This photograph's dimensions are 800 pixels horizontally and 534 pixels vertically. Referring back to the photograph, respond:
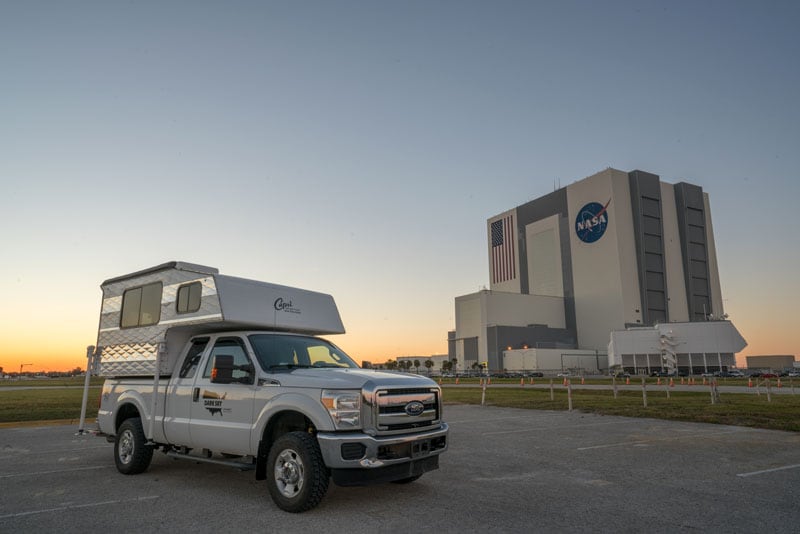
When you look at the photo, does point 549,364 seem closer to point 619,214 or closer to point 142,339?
point 619,214

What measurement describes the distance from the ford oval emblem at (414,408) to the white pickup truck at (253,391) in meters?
0.01

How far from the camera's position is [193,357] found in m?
8.07

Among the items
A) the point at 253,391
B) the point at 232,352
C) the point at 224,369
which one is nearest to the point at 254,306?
the point at 232,352

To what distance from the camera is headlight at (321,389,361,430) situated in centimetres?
588

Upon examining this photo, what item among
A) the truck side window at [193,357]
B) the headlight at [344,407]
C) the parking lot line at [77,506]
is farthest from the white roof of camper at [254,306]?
the parking lot line at [77,506]

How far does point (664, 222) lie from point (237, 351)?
11023 cm

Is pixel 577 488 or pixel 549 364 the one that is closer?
pixel 577 488

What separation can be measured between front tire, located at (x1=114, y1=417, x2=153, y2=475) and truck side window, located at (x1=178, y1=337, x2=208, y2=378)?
127 cm

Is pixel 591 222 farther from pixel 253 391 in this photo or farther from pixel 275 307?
pixel 253 391

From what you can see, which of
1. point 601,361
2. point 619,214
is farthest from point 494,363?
point 619,214

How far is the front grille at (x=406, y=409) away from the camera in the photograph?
6059mm

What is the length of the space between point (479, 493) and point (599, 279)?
10061 cm

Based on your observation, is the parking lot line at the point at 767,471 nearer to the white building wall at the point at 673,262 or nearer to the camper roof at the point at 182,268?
the camper roof at the point at 182,268

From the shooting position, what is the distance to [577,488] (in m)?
7.08
